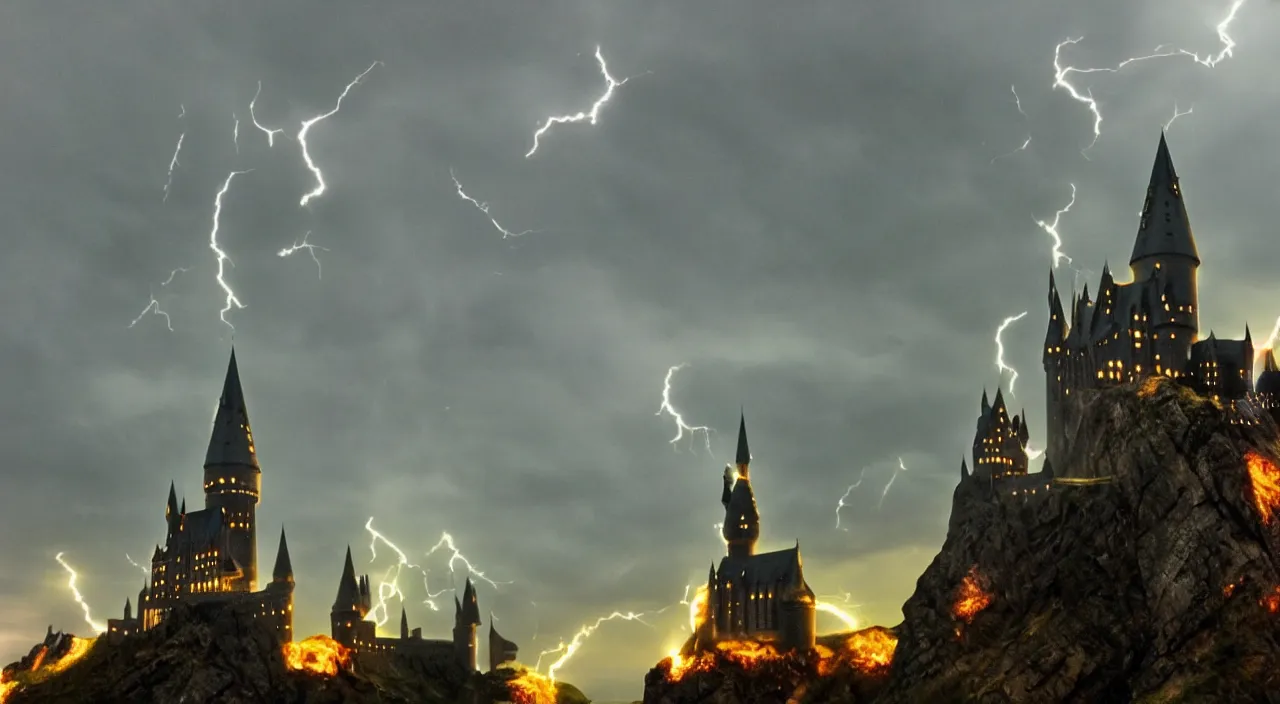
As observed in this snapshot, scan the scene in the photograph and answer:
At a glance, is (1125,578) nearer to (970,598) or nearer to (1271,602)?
(1271,602)

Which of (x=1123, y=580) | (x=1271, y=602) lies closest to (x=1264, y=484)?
(x=1271, y=602)

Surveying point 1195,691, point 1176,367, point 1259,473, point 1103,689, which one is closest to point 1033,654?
point 1103,689

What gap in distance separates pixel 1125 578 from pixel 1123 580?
0.32 metres

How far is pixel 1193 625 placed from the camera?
165 m

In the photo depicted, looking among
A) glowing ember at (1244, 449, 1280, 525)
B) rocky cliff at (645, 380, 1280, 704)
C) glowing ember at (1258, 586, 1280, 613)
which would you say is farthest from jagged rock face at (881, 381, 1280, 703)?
glowing ember at (1244, 449, 1280, 525)

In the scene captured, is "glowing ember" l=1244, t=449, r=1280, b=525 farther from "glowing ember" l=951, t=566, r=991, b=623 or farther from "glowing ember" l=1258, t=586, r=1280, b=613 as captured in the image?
"glowing ember" l=951, t=566, r=991, b=623

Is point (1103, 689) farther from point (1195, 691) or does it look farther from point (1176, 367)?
Result: point (1176, 367)

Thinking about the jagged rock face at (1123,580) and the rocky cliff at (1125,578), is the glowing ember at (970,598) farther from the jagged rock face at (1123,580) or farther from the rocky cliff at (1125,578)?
the jagged rock face at (1123,580)

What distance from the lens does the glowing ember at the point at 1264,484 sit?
172 m

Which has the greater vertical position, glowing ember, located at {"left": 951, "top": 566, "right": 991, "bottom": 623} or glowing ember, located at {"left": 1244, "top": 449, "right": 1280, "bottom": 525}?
glowing ember, located at {"left": 1244, "top": 449, "right": 1280, "bottom": 525}

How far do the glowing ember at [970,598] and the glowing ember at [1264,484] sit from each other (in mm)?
32366

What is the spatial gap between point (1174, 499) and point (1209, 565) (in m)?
9.14

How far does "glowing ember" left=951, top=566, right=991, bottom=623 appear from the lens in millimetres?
184625

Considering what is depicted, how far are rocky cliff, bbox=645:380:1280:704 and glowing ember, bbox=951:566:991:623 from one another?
0.16 meters
